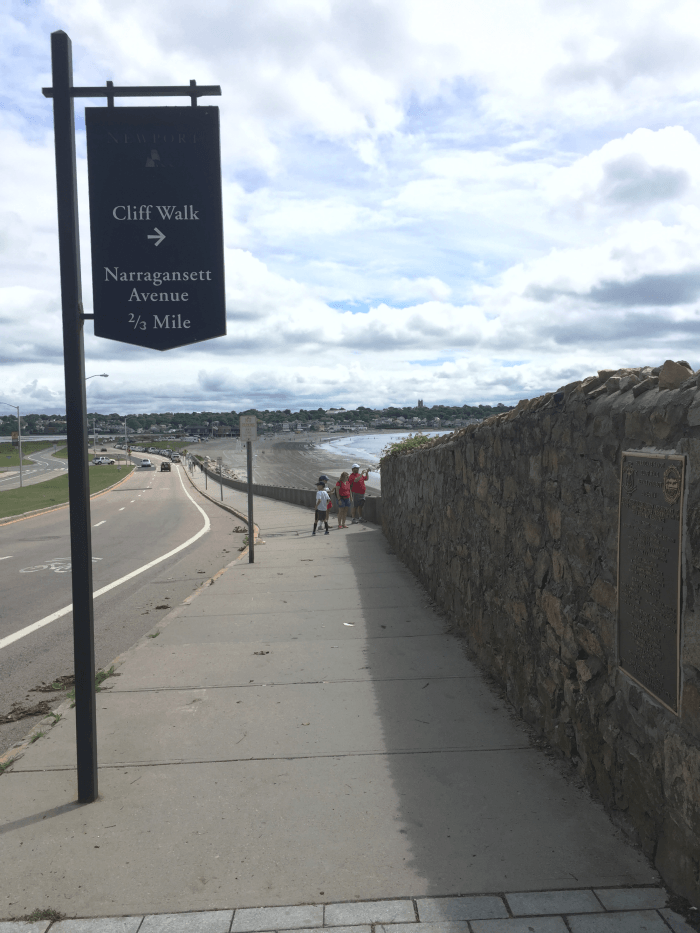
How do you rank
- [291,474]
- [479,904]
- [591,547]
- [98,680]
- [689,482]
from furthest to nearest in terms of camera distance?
[291,474] → [98,680] → [591,547] → [479,904] → [689,482]

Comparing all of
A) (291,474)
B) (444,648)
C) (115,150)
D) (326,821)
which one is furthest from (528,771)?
(291,474)

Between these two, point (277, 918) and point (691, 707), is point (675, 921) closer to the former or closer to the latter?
point (691, 707)

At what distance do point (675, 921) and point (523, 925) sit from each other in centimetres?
58

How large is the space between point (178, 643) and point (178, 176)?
4652mm

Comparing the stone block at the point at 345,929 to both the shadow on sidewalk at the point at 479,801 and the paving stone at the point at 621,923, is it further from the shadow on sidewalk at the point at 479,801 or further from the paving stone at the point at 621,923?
the paving stone at the point at 621,923

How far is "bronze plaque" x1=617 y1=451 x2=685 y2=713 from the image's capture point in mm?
2771

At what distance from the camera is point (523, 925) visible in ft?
9.01

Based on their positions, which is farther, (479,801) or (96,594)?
(96,594)

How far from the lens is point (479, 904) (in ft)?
9.50

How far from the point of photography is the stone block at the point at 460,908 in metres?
2.82

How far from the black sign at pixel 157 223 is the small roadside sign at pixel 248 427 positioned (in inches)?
376

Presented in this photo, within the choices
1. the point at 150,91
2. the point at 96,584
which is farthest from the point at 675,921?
the point at 96,584

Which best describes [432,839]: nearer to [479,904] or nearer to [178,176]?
[479,904]

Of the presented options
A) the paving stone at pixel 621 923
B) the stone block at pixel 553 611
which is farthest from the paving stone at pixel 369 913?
the stone block at pixel 553 611
